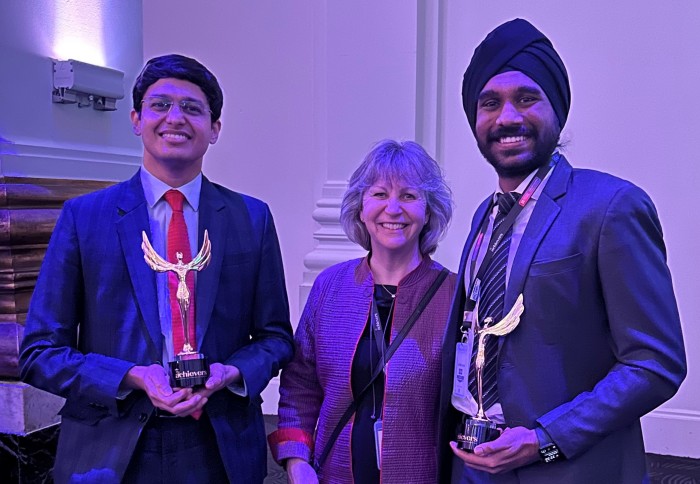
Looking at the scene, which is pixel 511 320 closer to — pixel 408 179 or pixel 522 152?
pixel 522 152

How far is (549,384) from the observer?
1.47 meters

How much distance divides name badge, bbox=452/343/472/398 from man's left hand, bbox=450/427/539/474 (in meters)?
0.21

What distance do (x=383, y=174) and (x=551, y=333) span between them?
2.59 ft

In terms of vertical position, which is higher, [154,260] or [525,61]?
[525,61]

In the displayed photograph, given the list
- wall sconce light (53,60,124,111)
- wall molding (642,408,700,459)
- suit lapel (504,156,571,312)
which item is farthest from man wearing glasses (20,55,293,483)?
wall molding (642,408,700,459)

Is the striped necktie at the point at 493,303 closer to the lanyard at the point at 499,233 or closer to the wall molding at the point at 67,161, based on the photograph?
the lanyard at the point at 499,233

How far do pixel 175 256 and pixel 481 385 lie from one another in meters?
0.93

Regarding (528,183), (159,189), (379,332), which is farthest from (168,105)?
(528,183)

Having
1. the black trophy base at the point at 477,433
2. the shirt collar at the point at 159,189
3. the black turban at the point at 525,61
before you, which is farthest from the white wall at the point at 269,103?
the black trophy base at the point at 477,433

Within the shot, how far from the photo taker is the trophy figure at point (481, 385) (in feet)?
4.71

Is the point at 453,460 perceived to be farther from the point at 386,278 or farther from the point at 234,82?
the point at 234,82

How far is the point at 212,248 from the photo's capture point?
185 cm

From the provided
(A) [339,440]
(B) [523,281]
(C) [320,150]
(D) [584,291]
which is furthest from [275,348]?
(C) [320,150]

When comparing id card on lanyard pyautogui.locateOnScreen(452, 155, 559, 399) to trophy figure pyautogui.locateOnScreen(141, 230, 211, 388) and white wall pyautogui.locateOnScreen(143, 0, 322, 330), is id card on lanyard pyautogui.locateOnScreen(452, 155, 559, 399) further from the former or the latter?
white wall pyautogui.locateOnScreen(143, 0, 322, 330)
